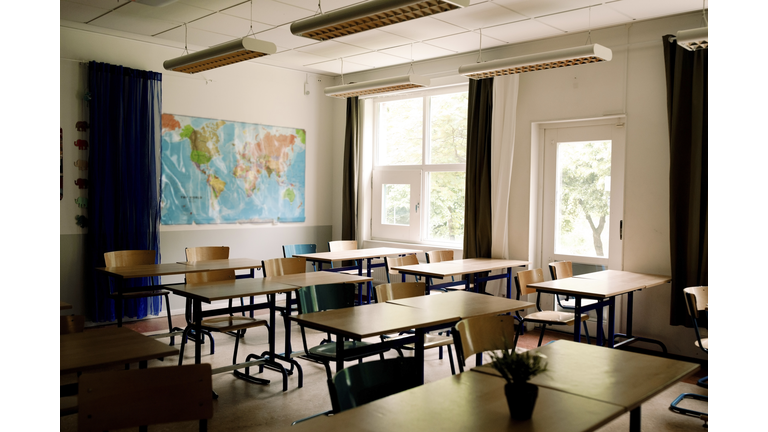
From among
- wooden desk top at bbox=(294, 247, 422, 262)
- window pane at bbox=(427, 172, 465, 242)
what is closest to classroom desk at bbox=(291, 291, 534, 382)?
wooden desk top at bbox=(294, 247, 422, 262)

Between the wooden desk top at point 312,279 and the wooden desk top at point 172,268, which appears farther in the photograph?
the wooden desk top at point 172,268

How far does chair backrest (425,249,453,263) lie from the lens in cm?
650

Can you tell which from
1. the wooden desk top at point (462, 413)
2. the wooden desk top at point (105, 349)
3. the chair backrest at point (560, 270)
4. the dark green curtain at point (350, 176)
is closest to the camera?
the wooden desk top at point (462, 413)

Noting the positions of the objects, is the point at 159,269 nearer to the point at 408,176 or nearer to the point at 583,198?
the point at 408,176

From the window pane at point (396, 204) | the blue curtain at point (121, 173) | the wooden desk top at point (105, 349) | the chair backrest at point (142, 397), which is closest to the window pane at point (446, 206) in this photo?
the window pane at point (396, 204)

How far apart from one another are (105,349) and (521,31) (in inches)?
200

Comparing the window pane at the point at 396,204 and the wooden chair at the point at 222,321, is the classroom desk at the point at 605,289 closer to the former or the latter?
the wooden chair at the point at 222,321

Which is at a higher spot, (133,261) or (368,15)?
(368,15)

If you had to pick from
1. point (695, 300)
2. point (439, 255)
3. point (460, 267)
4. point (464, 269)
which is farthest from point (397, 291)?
point (439, 255)

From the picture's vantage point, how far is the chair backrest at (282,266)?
5375 mm

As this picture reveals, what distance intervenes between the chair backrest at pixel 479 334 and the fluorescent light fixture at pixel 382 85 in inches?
146

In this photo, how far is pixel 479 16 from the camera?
562 centimetres
